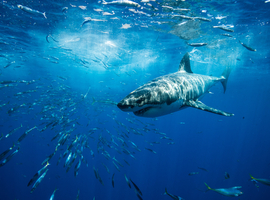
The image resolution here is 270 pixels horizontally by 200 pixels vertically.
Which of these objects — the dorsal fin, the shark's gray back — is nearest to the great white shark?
the shark's gray back

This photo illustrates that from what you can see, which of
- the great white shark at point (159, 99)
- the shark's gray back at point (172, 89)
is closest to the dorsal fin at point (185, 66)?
the shark's gray back at point (172, 89)

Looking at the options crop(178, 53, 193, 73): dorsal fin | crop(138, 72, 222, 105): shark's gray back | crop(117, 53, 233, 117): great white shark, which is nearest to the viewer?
crop(117, 53, 233, 117): great white shark

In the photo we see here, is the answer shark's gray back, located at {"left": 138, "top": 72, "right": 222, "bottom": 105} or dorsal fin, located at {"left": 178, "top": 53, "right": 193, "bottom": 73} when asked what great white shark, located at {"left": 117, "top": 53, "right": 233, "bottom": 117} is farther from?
dorsal fin, located at {"left": 178, "top": 53, "right": 193, "bottom": 73}

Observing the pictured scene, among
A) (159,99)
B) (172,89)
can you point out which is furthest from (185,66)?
(159,99)

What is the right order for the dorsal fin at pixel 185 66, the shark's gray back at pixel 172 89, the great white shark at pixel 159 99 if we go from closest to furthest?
the great white shark at pixel 159 99, the shark's gray back at pixel 172 89, the dorsal fin at pixel 185 66

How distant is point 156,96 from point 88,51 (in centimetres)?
1933

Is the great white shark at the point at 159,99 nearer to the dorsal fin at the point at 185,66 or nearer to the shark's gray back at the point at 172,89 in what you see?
the shark's gray back at the point at 172,89

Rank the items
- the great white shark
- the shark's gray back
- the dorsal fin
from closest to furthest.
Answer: the great white shark < the shark's gray back < the dorsal fin

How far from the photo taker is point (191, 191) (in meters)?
27.4

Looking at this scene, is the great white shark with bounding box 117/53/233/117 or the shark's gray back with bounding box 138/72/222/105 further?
the shark's gray back with bounding box 138/72/222/105

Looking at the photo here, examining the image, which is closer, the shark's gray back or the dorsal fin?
the shark's gray back

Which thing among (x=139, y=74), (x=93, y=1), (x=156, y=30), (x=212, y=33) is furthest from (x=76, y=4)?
(x=139, y=74)

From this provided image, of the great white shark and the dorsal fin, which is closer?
the great white shark

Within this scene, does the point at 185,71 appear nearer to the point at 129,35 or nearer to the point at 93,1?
the point at 93,1
